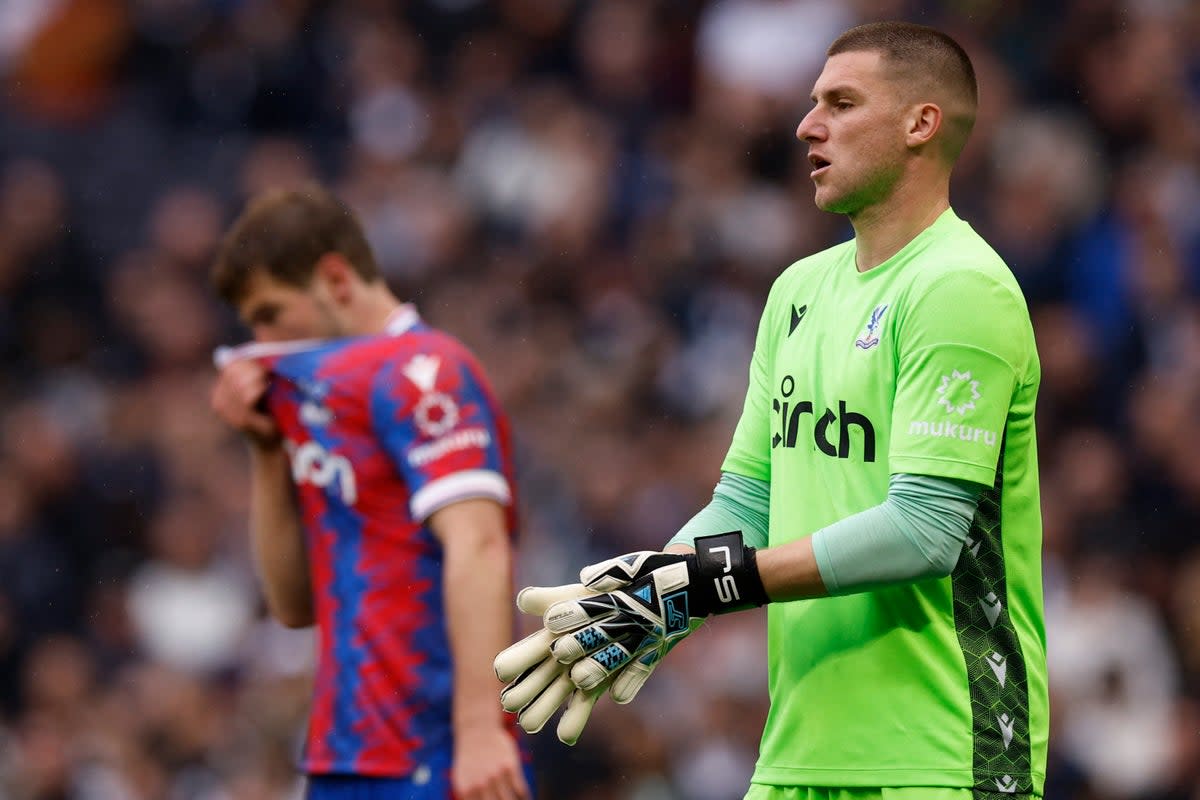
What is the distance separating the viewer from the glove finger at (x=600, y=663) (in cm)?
341

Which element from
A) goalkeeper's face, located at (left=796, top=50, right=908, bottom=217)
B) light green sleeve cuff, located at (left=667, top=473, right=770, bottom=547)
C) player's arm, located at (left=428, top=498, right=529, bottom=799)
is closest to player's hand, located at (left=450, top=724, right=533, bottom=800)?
player's arm, located at (left=428, top=498, right=529, bottom=799)

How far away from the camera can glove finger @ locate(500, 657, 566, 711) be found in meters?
3.49

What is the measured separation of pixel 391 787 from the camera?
4.63 metres

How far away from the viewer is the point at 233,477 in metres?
9.90

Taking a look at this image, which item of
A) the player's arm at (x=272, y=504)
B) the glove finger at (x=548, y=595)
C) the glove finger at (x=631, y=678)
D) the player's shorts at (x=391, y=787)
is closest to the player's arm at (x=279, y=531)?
the player's arm at (x=272, y=504)

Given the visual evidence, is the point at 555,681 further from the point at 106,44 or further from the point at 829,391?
the point at 106,44

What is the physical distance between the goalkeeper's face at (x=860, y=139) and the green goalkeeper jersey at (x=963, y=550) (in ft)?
0.53

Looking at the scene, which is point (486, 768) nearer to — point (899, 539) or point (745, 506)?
point (745, 506)

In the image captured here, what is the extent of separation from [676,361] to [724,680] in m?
2.27

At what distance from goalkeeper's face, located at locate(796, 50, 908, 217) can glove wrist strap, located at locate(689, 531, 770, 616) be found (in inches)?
32.0

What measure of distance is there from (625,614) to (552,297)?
7321 mm

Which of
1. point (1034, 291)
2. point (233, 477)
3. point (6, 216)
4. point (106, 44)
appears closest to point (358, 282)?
point (233, 477)

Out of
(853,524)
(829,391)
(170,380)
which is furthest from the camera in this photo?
(170,380)

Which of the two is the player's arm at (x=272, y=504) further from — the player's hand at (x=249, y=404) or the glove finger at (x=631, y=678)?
the glove finger at (x=631, y=678)
